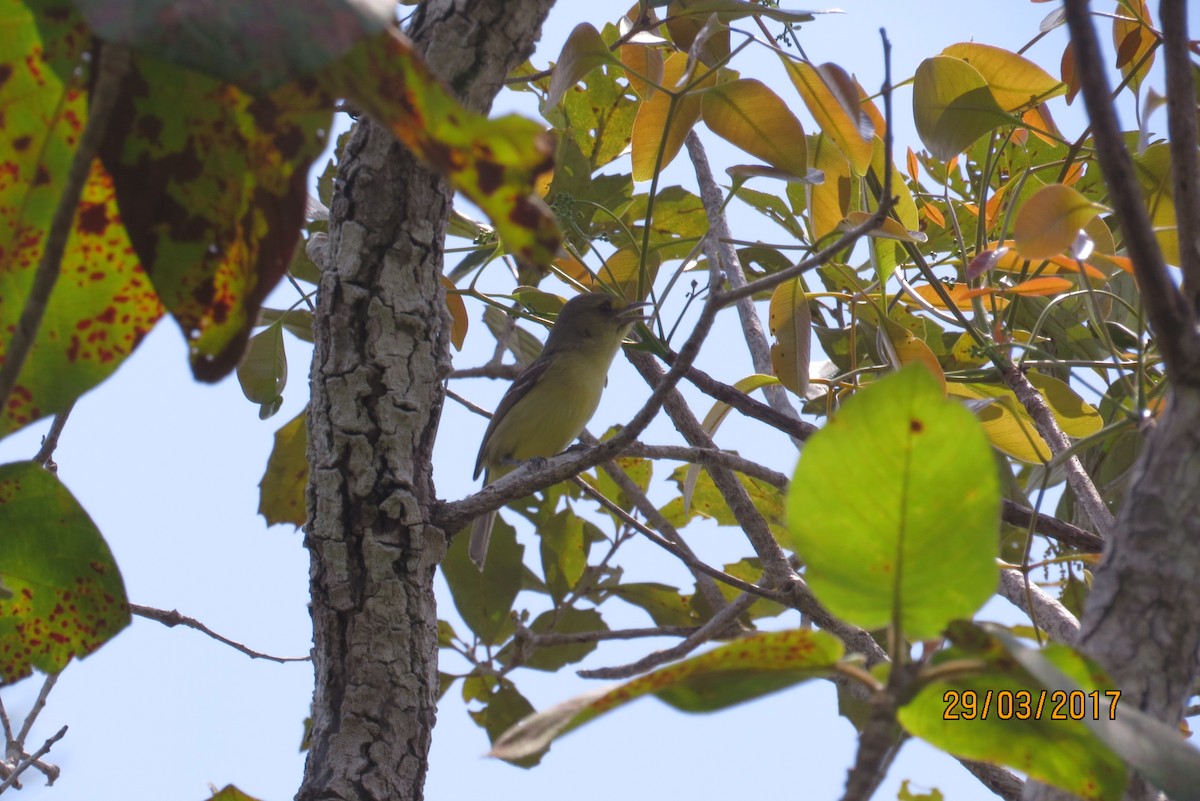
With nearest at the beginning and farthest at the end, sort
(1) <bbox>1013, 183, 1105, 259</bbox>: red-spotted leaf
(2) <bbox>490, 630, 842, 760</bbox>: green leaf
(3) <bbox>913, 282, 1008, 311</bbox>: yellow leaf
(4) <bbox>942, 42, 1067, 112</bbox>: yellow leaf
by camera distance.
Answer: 1. (2) <bbox>490, 630, 842, 760</bbox>: green leaf
2. (1) <bbox>1013, 183, 1105, 259</bbox>: red-spotted leaf
3. (3) <bbox>913, 282, 1008, 311</bbox>: yellow leaf
4. (4) <bbox>942, 42, 1067, 112</bbox>: yellow leaf

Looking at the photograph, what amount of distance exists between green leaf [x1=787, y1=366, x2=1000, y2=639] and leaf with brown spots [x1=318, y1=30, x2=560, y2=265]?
12.4 inches

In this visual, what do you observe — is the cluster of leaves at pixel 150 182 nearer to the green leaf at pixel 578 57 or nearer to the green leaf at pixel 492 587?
the green leaf at pixel 578 57

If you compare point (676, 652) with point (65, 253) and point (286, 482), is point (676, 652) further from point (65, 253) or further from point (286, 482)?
point (65, 253)

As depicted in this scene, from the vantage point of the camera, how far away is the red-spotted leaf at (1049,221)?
5.46ft

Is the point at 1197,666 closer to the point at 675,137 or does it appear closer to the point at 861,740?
the point at 861,740

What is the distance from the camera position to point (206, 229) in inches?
43.4

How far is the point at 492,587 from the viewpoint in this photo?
4125mm

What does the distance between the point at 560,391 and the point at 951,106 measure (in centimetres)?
400

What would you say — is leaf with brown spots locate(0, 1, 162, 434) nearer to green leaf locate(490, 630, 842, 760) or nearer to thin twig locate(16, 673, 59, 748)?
green leaf locate(490, 630, 842, 760)

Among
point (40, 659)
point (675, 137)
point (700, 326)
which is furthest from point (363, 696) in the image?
point (675, 137)

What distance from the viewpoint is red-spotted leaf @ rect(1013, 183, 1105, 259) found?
5.46 feet

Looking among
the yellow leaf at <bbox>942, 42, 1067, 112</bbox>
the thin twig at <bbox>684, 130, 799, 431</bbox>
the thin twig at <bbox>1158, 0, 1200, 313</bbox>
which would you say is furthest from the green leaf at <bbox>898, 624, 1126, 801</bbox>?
the thin twig at <bbox>684, 130, 799, 431</bbox>

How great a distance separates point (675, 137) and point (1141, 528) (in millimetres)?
1944

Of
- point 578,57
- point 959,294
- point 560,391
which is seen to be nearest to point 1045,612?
point 959,294
